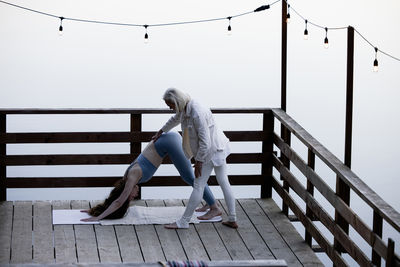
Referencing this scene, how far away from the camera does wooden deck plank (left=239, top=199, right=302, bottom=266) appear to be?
6.05m

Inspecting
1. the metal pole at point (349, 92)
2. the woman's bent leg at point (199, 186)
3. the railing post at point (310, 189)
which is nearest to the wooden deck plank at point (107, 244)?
the woman's bent leg at point (199, 186)

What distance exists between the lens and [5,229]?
21.5 ft

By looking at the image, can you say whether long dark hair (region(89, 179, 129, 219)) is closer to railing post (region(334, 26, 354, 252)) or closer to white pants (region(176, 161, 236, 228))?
white pants (region(176, 161, 236, 228))

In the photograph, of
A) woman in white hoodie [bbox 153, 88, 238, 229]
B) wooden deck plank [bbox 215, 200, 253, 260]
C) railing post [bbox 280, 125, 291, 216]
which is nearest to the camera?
wooden deck plank [bbox 215, 200, 253, 260]

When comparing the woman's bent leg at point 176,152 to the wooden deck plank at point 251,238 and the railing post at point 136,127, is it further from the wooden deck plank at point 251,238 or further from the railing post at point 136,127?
the railing post at point 136,127

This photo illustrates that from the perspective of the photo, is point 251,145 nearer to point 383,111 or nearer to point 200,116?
point 383,111

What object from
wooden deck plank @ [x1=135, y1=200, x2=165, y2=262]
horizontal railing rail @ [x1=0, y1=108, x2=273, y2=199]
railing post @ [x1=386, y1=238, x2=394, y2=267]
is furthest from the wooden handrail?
wooden deck plank @ [x1=135, y1=200, x2=165, y2=262]

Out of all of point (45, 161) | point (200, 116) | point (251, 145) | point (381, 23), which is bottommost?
point (251, 145)

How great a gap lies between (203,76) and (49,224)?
25.9ft

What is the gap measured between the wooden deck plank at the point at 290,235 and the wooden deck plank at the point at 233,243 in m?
0.36

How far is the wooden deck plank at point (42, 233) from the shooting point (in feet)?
19.4

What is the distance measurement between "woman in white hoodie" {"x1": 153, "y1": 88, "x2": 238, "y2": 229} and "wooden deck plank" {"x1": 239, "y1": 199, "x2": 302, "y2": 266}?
0.25 metres

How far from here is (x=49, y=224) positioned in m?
6.66

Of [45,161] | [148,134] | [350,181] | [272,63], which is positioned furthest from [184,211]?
[272,63]
